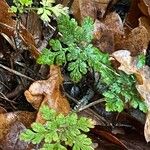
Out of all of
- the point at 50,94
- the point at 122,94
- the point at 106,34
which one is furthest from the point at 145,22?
the point at 50,94

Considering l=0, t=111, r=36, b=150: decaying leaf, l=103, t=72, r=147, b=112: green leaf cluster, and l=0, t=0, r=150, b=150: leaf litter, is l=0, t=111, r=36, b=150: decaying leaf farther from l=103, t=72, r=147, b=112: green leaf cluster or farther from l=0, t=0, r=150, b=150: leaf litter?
l=103, t=72, r=147, b=112: green leaf cluster

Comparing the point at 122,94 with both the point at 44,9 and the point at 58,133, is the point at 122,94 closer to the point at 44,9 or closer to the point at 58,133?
the point at 58,133

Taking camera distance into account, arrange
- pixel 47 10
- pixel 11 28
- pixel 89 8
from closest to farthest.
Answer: pixel 47 10 → pixel 11 28 → pixel 89 8

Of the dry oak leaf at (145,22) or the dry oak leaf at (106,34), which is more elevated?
the dry oak leaf at (145,22)

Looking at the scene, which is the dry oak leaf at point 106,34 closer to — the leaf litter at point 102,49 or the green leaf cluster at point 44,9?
the leaf litter at point 102,49

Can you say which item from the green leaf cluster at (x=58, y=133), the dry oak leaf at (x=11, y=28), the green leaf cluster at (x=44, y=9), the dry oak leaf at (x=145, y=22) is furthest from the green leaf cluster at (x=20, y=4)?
the dry oak leaf at (x=145, y=22)

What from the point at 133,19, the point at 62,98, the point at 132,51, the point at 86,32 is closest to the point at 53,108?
the point at 62,98

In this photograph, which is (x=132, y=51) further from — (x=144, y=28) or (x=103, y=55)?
(x=103, y=55)
